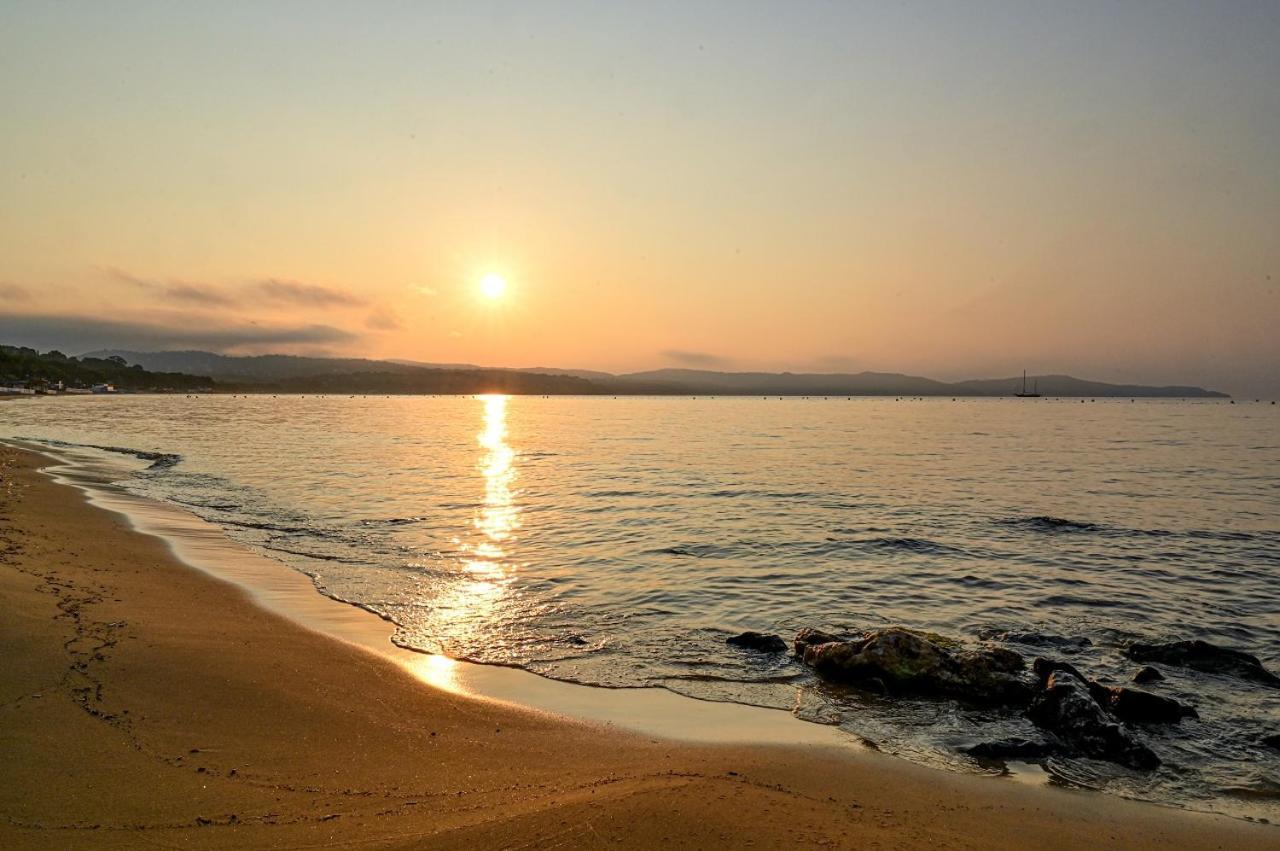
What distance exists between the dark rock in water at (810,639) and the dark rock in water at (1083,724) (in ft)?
9.49

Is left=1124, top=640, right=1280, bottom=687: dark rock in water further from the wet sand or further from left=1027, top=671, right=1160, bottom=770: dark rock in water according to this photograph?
the wet sand

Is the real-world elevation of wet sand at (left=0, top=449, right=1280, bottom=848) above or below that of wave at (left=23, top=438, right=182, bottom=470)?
above

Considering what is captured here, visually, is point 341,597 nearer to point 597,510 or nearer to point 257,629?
point 257,629

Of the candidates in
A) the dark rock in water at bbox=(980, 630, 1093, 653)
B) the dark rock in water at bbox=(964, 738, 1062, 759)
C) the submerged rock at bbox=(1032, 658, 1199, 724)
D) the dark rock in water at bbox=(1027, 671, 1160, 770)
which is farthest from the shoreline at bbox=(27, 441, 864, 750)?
the dark rock in water at bbox=(980, 630, 1093, 653)

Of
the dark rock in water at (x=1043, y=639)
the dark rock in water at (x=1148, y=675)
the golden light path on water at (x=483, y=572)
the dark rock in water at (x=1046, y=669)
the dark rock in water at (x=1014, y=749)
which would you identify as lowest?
the golden light path on water at (x=483, y=572)

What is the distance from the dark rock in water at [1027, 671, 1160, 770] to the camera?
759 cm

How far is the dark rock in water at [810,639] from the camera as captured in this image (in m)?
10.7

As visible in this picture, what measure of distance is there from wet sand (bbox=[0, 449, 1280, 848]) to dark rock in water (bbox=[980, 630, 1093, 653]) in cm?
508

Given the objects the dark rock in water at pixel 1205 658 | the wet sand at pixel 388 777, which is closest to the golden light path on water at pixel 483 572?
the wet sand at pixel 388 777

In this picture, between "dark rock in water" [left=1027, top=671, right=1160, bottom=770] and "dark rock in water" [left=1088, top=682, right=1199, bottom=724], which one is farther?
"dark rock in water" [left=1088, top=682, right=1199, bottom=724]

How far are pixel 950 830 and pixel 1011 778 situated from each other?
164 cm

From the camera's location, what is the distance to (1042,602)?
1412cm

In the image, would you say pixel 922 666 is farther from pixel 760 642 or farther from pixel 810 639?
pixel 760 642

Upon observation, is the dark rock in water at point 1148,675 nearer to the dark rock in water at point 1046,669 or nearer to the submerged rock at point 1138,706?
the submerged rock at point 1138,706
